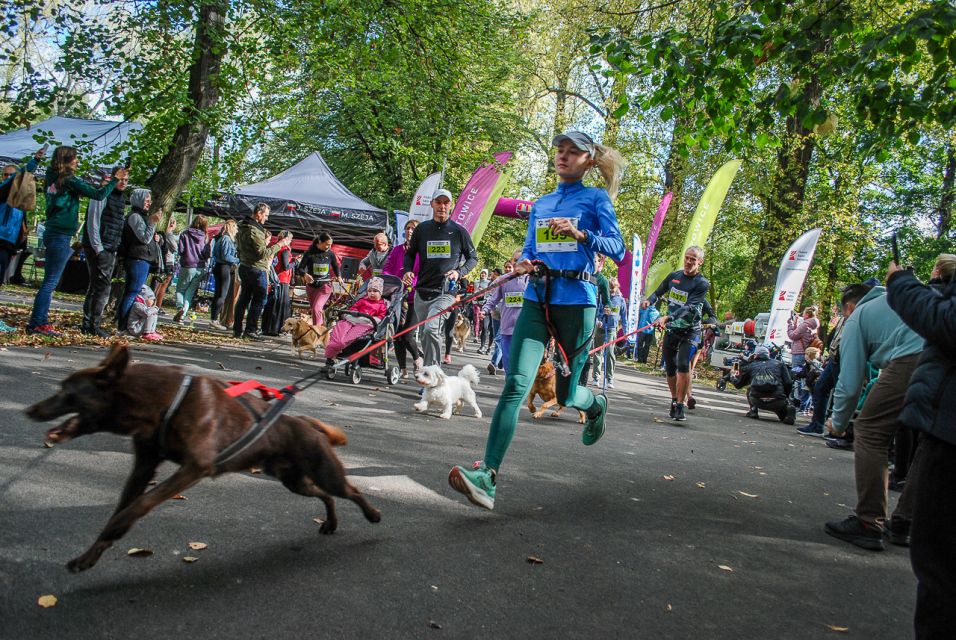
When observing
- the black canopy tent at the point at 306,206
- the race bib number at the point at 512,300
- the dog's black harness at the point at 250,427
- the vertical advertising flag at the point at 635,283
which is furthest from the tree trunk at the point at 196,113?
the vertical advertising flag at the point at 635,283

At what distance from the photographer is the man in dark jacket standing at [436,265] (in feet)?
29.4

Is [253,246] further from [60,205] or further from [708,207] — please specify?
[708,207]

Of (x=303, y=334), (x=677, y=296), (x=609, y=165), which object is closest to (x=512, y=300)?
(x=677, y=296)

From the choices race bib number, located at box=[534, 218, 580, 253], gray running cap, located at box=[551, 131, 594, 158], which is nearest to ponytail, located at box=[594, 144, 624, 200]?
gray running cap, located at box=[551, 131, 594, 158]

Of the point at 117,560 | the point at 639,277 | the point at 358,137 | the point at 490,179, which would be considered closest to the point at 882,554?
the point at 117,560

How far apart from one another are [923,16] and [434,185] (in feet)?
44.8

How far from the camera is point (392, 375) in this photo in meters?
10.3

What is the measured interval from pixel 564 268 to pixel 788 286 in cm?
1413

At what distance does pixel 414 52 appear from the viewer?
12805mm

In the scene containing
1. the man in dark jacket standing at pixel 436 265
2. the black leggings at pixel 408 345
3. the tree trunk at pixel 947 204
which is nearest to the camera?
the man in dark jacket standing at pixel 436 265

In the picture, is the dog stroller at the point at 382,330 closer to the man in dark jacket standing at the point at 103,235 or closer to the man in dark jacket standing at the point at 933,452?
the man in dark jacket standing at the point at 103,235

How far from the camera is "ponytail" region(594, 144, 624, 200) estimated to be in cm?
489

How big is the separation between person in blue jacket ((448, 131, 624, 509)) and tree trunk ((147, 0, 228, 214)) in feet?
27.0

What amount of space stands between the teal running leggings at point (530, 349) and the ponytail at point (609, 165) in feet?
2.93
